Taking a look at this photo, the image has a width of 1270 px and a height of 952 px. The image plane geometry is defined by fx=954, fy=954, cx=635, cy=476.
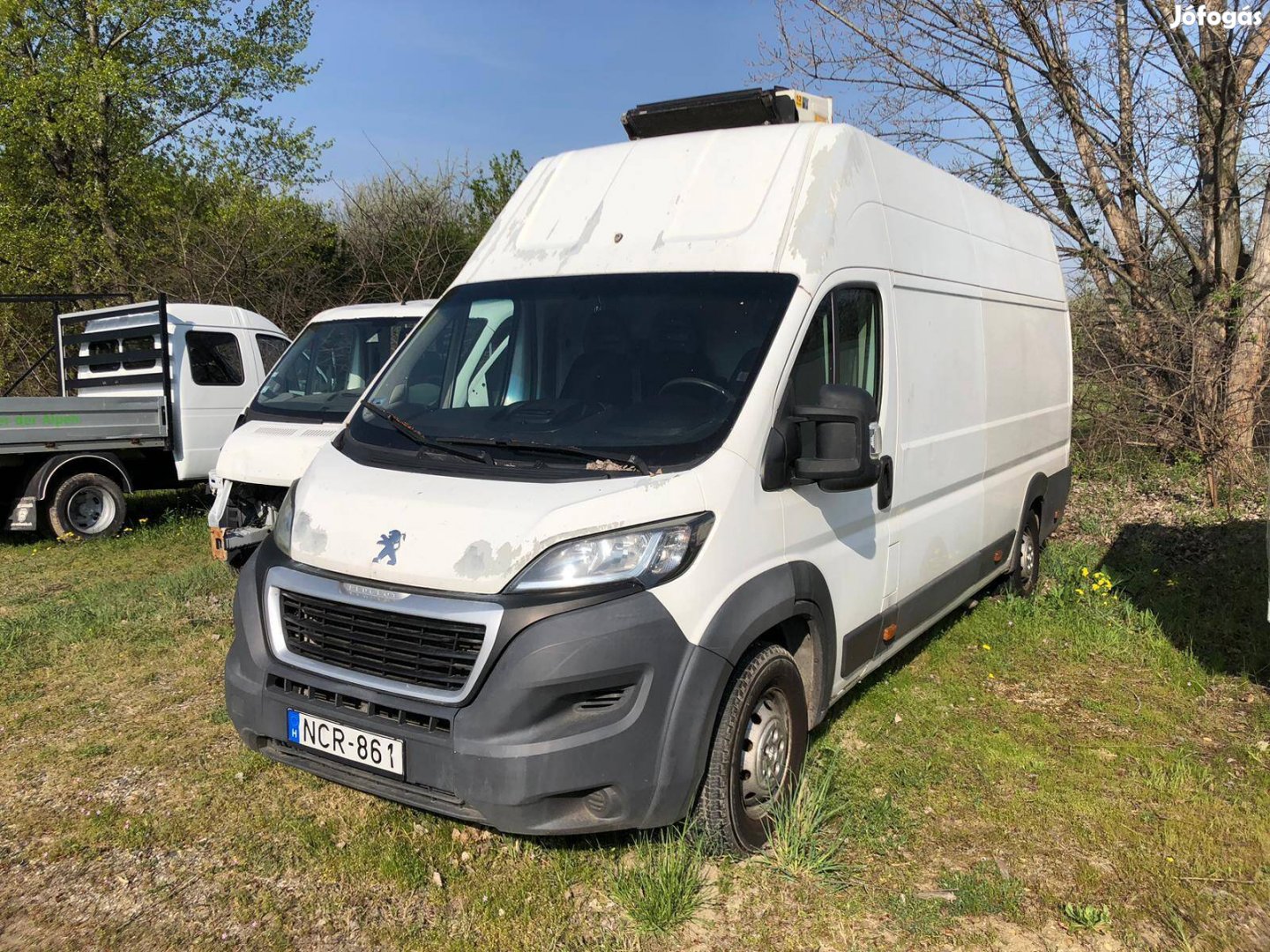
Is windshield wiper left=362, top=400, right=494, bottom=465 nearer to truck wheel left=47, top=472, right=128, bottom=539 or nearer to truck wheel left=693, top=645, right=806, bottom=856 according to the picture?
truck wheel left=693, top=645, right=806, bottom=856

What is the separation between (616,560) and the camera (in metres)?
2.97

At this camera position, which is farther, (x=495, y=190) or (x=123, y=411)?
(x=495, y=190)

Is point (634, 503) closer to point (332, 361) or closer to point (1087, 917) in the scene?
point (1087, 917)

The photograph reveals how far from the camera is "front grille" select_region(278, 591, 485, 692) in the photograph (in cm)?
296

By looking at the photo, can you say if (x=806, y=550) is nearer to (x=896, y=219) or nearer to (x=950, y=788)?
(x=950, y=788)

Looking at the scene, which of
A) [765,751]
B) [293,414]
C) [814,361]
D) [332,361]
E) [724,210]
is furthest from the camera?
[332,361]

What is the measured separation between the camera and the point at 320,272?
15930 mm

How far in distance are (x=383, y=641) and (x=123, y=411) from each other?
24.3 feet

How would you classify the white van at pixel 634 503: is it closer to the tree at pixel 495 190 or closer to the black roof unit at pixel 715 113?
the black roof unit at pixel 715 113

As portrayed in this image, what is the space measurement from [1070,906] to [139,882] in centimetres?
323

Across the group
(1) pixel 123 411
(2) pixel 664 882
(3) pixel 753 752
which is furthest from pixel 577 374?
(1) pixel 123 411

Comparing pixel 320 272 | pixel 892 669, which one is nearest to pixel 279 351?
pixel 320 272

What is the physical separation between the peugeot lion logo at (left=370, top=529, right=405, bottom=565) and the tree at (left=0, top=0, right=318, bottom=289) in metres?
16.7

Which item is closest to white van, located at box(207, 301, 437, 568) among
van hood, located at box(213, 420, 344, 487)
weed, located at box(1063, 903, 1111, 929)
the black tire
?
van hood, located at box(213, 420, 344, 487)
